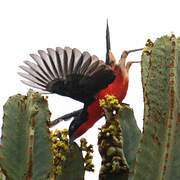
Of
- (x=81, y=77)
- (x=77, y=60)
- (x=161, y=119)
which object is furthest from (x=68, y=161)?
(x=77, y=60)

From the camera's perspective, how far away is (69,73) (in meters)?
4.23

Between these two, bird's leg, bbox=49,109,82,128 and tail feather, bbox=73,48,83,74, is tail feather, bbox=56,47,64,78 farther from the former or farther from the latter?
bird's leg, bbox=49,109,82,128

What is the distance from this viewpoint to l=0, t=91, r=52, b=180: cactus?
93.4 inches

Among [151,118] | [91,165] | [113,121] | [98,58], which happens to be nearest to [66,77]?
[98,58]

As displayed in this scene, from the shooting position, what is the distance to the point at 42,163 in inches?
93.9

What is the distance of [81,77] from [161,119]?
1.99 metres

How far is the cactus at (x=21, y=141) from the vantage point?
2.37 meters

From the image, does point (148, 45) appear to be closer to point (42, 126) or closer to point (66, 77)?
point (42, 126)

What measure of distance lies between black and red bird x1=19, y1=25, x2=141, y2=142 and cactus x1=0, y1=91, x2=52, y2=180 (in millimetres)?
1349

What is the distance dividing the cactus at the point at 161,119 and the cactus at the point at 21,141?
52cm

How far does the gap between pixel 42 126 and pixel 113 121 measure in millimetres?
371

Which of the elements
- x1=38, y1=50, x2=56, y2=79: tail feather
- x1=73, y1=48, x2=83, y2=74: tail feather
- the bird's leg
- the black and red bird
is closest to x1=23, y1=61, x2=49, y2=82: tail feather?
the black and red bird

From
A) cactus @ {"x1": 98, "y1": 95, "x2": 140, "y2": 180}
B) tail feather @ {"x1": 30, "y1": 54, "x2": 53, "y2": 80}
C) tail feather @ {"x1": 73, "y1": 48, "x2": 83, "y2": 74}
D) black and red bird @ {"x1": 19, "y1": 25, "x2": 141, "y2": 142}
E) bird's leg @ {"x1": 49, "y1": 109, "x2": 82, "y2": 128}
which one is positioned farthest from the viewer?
tail feather @ {"x1": 30, "y1": 54, "x2": 53, "y2": 80}

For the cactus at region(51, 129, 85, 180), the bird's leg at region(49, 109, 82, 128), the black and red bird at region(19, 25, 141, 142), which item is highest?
the black and red bird at region(19, 25, 141, 142)
